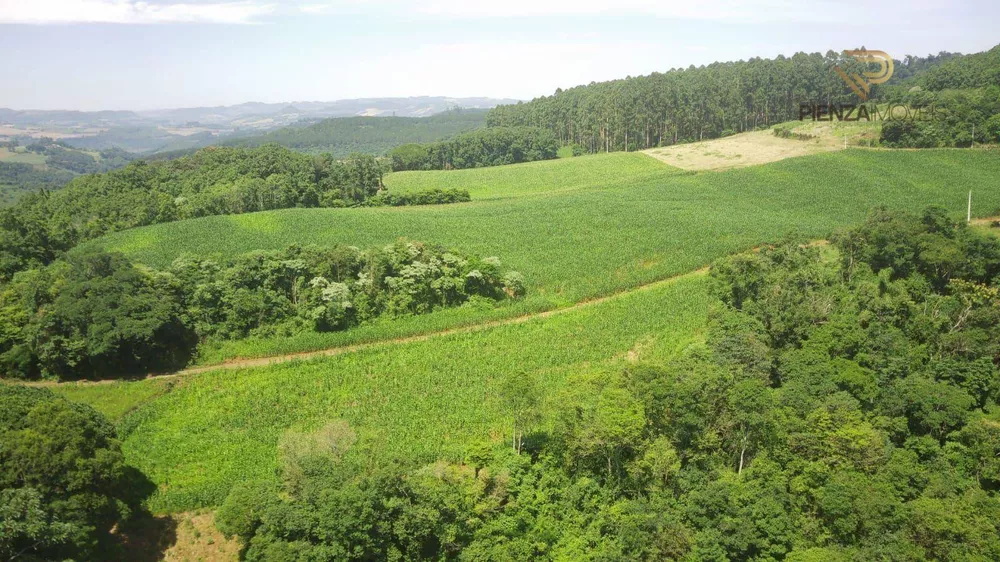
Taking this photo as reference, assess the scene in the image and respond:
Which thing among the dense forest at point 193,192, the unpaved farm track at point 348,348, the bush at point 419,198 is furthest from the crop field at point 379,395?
the bush at point 419,198

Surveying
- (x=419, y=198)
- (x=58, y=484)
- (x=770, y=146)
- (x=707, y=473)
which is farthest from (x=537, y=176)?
(x=58, y=484)

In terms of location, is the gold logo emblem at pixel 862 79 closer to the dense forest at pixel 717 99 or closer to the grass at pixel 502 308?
the dense forest at pixel 717 99

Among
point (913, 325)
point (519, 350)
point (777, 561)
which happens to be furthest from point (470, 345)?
point (913, 325)

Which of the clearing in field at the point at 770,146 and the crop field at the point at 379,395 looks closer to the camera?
the crop field at the point at 379,395

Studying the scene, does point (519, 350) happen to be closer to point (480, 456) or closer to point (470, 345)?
point (470, 345)

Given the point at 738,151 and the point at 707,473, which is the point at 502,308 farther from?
the point at 738,151

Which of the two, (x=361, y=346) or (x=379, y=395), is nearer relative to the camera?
(x=379, y=395)

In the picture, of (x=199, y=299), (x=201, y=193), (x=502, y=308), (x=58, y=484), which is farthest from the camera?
(x=201, y=193)

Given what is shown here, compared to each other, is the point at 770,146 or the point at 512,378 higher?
the point at 770,146
